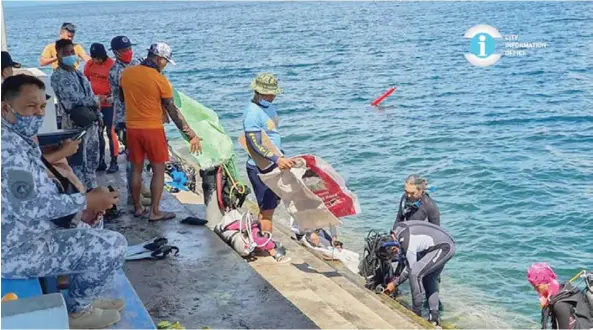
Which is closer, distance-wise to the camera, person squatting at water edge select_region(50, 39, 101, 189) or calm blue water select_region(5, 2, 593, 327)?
person squatting at water edge select_region(50, 39, 101, 189)

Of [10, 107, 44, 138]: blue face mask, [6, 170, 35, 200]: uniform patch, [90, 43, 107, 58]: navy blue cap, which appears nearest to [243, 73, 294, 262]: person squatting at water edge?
[90, 43, 107, 58]: navy blue cap

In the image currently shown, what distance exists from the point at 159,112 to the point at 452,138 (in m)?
12.2

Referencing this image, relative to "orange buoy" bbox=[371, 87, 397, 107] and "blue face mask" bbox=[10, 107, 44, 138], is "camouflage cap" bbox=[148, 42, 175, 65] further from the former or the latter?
"orange buoy" bbox=[371, 87, 397, 107]

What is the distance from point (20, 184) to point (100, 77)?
5017 mm

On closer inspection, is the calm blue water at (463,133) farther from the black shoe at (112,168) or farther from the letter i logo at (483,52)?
the black shoe at (112,168)

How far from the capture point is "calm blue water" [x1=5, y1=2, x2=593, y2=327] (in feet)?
32.0

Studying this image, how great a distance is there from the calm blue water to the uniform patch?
5.43 m

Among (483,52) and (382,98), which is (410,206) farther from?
(483,52)

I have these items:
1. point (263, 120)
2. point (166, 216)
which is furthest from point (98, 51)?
point (263, 120)

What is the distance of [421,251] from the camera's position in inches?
274

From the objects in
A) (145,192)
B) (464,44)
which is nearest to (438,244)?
(145,192)

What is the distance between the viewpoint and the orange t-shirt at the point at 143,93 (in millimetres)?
6137

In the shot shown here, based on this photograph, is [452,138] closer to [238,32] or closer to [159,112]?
[159,112]

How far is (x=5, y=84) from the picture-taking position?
11.3 ft
